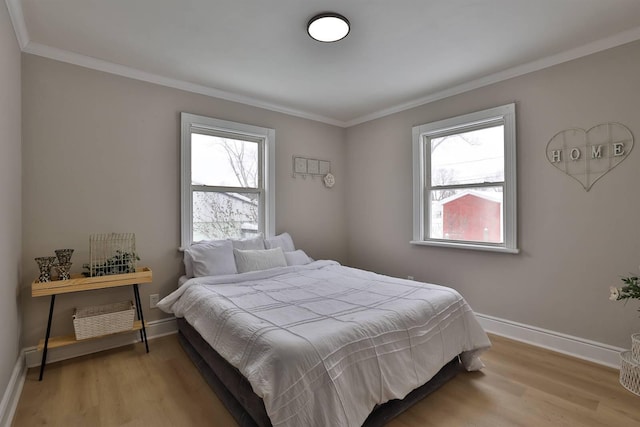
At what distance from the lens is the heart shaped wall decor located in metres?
2.38

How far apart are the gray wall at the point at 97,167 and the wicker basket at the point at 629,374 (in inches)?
144

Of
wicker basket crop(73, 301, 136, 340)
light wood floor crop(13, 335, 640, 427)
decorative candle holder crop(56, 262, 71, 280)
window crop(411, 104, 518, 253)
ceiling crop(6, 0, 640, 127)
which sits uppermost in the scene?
ceiling crop(6, 0, 640, 127)

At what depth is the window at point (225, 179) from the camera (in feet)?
10.6

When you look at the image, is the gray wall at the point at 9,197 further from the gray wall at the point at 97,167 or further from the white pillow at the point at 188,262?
the white pillow at the point at 188,262

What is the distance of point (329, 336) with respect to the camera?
1601 millimetres

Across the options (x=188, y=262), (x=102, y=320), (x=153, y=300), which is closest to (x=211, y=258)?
(x=188, y=262)

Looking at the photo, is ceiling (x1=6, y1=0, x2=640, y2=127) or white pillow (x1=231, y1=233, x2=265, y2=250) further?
white pillow (x1=231, y1=233, x2=265, y2=250)

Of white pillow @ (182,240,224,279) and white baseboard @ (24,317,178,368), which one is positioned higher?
white pillow @ (182,240,224,279)

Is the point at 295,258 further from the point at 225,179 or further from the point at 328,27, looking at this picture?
the point at 328,27

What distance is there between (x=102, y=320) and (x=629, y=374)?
382 cm

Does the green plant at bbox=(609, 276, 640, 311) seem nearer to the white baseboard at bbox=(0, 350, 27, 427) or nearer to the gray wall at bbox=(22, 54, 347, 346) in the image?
→ the gray wall at bbox=(22, 54, 347, 346)

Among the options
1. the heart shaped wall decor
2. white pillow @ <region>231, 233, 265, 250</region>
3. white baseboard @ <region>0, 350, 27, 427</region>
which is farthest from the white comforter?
the heart shaped wall decor

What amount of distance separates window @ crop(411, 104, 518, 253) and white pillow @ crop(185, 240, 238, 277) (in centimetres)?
213

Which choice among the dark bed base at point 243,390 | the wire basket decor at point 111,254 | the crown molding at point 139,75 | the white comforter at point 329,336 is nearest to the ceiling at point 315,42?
the crown molding at point 139,75
